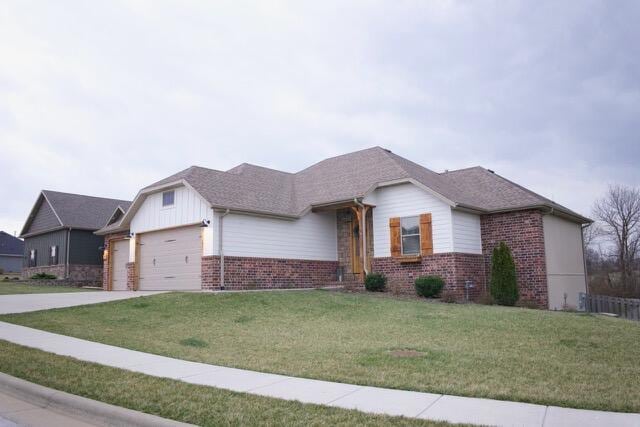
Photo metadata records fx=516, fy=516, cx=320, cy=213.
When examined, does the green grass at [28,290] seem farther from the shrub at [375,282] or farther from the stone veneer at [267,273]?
the shrub at [375,282]

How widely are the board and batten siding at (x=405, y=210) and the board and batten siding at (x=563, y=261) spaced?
3.57 metres

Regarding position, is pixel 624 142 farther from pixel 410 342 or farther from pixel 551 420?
pixel 551 420

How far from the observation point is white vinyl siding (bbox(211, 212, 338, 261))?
17.7 m

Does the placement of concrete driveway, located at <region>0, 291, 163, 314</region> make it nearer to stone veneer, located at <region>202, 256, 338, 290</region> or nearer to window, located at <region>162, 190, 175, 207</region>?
stone veneer, located at <region>202, 256, 338, 290</region>

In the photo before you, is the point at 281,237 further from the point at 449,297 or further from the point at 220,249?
the point at 449,297

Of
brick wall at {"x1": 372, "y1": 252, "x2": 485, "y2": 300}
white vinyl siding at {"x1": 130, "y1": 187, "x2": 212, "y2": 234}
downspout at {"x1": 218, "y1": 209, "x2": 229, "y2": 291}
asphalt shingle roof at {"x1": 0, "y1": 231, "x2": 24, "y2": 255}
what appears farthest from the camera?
asphalt shingle roof at {"x1": 0, "y1": 231, "x2": 24, "y2": 255}

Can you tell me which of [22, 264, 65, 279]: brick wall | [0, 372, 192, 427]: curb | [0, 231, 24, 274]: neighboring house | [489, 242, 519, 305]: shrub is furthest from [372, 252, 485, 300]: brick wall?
[0, 231, 24, 274]: neighboring house

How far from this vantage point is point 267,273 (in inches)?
728

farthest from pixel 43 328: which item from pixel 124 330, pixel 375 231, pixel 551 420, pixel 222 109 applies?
pixel 222 109

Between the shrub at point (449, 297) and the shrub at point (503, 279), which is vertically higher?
the shrub at point (503, 279)

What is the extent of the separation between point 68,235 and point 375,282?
67.3 ft

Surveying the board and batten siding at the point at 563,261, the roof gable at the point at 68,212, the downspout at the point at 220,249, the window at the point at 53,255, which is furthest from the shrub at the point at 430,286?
the window at the point at 53,255

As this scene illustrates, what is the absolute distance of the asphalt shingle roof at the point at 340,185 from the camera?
1828cm

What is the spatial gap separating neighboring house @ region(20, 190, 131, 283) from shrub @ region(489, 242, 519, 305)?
1957 cm
